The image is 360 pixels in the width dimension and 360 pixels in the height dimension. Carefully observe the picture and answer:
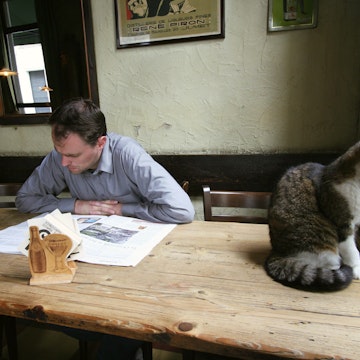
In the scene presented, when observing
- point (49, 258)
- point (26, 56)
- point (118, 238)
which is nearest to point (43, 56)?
point (26, 56)

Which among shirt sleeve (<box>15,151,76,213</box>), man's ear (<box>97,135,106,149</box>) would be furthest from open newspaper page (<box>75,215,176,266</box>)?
man's ear (<box>97,135,106,149</box>)

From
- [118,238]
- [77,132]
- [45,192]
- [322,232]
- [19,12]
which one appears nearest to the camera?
[322,232]

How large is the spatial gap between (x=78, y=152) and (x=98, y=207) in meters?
0.30

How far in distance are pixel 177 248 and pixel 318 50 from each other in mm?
1484

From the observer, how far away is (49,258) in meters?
0.80

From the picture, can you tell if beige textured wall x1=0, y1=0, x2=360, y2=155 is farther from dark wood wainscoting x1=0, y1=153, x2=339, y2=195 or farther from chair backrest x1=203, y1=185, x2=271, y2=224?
chair backrest x1=203, y1=185, x2=271, y2=224

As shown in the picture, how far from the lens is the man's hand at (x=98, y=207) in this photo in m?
1.38

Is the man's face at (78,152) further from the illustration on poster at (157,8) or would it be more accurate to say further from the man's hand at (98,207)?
the illustration on poster at (157,8)

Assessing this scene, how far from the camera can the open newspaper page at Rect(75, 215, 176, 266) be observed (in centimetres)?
92

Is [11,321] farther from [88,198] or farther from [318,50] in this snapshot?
[318,50]

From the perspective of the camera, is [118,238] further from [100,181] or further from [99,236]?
[100,181]

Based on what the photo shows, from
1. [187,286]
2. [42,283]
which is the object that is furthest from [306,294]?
[42,283]

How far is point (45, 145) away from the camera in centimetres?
227

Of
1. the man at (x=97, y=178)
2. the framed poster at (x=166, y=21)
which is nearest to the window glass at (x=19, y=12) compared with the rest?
the framed poster at (x=166, y=21)
